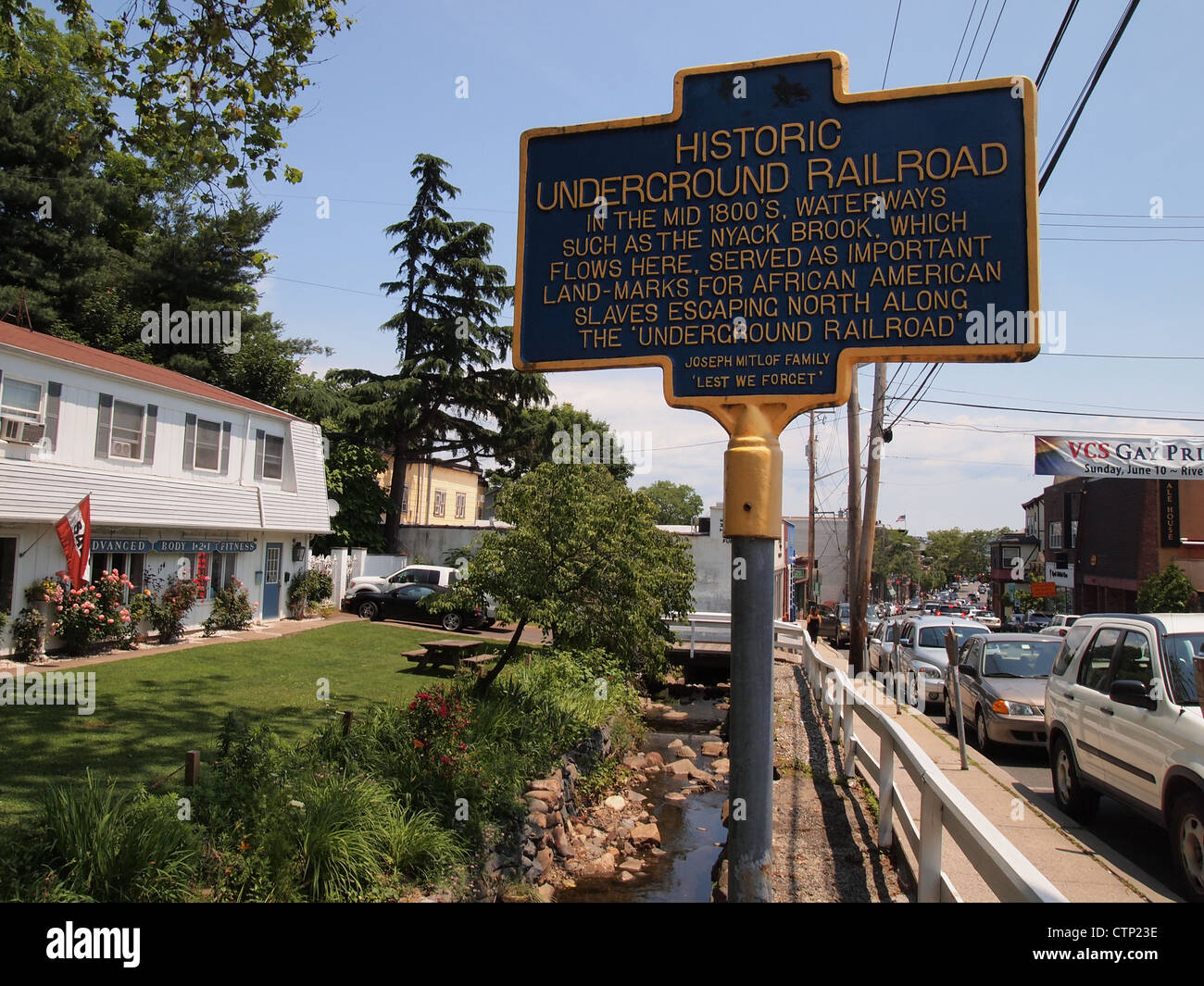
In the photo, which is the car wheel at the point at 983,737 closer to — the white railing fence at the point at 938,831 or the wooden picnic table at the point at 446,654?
the white railing fence at the point at 938,831

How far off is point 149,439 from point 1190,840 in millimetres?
19095

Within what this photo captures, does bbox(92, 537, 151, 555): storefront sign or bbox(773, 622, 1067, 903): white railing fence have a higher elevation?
bbox(92, 537, 151, 555): storefront sign

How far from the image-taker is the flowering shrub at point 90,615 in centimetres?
1609

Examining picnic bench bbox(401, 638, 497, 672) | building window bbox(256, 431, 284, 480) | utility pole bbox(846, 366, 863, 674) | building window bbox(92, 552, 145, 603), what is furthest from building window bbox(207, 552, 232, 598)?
utility pole bbox(846, 366, 863, 674)

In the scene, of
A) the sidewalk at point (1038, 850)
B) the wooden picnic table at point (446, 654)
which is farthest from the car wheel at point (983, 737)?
the wooden picnic table at point (446, 654)

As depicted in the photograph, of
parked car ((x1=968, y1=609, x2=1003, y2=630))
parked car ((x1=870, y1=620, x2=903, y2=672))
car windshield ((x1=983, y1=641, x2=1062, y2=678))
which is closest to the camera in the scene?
car windshield ((x1=983, y1=641, x2=1062, y2=678))

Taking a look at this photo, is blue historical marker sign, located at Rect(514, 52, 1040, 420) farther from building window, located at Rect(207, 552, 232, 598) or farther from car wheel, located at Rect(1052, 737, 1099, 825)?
building window, located at Rect(207, 552, 232, 598)

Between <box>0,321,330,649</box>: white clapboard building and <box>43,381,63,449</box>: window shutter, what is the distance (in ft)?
0.06

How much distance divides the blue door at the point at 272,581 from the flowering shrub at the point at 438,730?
1638cm

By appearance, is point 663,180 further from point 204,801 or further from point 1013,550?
point 1013,550

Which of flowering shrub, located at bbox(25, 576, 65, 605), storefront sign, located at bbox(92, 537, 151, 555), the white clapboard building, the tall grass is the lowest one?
the tall grass

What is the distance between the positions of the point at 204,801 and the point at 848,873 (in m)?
4.68

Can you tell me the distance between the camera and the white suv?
5840 mm

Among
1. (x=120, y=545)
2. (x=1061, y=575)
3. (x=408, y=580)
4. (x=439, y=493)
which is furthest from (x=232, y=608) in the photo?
(x=1061, y=575)
